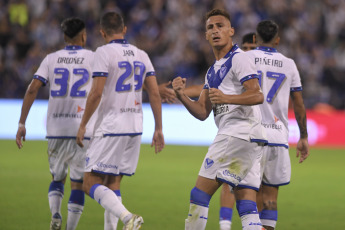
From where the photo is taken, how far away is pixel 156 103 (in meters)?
6.80

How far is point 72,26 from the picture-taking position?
7133 millimetres

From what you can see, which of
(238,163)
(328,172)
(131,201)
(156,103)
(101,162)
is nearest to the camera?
(238,163)

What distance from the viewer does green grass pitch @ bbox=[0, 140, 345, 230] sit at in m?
8.24

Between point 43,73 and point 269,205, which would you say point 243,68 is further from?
point 43,73

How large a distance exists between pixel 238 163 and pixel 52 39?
15657mm

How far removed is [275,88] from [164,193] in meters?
4.46

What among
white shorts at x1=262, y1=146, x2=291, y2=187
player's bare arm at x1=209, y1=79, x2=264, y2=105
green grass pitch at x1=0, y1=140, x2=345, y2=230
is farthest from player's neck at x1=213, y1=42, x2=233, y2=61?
green grass pitch at x1=0, y1=140, x2=345, y2=230

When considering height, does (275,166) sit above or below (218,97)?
below

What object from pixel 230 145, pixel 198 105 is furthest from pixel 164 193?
pixel 230 145

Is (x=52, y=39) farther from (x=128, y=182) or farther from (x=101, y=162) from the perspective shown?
(x=101, y=162)

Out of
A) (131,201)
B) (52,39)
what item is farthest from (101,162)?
(52,39)

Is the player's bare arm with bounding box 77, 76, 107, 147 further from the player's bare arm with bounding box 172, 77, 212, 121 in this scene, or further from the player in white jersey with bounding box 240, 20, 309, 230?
the player in white jersey with bounding box 240, 20, 309, 230

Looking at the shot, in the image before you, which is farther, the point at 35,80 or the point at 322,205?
the point at 322,205

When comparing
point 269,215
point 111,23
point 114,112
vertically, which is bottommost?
point 269,215
